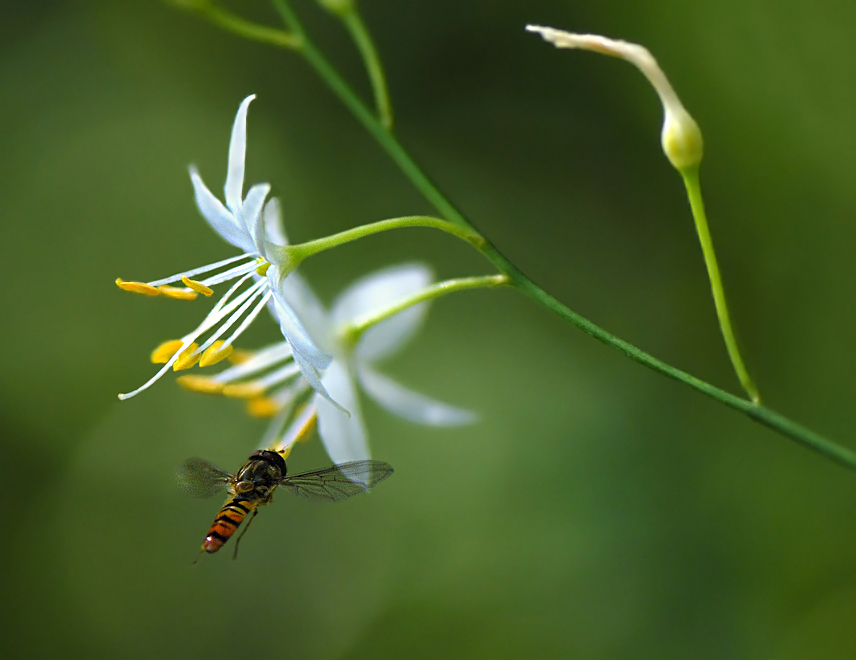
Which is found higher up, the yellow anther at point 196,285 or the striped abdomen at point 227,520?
the yellow anther at point 196,285

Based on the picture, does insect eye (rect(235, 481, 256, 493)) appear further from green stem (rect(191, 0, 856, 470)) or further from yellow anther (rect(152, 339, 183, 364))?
green stem (rect(191, 0, 856, 470))

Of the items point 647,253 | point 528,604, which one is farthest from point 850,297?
point 528,604

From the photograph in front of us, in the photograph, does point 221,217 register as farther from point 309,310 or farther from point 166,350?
point 309,310

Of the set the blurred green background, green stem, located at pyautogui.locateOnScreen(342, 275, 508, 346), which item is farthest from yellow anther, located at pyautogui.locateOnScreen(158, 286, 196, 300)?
the blurred green background

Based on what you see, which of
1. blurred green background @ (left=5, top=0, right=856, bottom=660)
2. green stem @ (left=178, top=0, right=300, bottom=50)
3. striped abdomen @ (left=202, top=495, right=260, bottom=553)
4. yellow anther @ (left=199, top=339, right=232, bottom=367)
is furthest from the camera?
blurred green background @ (left=5, top=0, right=856, bottom=660)

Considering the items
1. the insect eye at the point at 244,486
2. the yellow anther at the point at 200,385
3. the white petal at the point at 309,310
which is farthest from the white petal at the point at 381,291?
the insect eye at the point at 244,486

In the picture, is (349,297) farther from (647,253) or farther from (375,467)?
(647,253)

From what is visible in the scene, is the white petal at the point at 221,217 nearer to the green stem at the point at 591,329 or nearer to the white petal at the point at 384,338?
the green stem at the point at 591,329

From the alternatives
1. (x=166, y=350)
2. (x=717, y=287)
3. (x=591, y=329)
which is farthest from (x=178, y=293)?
(x=717, y=287)
